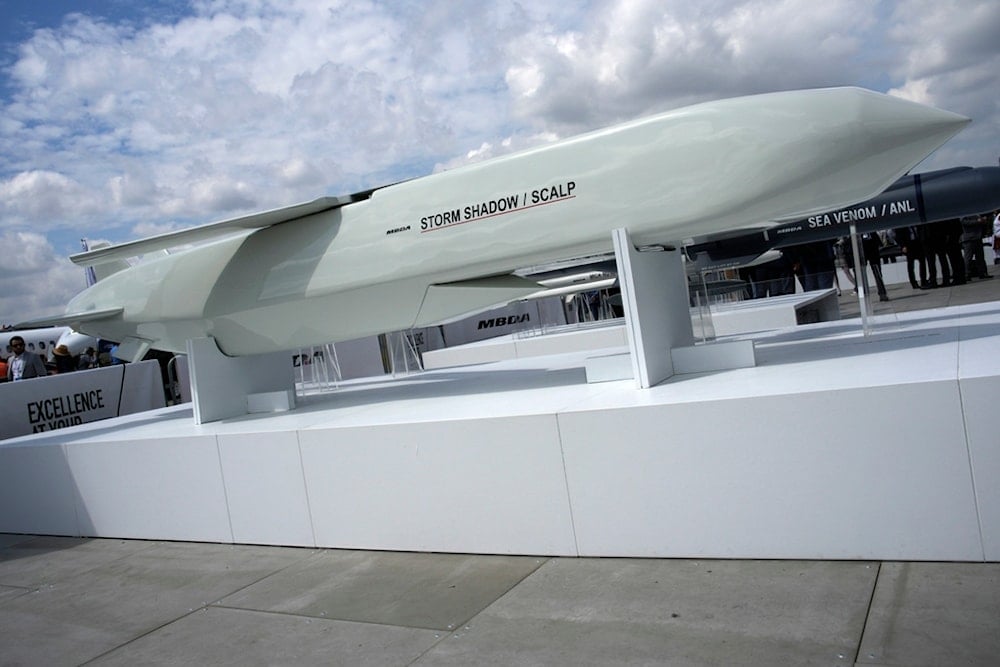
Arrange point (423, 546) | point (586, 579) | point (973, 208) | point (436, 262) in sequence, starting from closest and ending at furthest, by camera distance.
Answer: point (586, 579)
point (423, 546)
point (436, 262)
point (973, 208)

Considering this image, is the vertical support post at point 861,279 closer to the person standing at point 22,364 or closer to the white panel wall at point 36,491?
the white panel wall at point 36,491

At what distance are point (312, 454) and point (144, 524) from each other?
178 centimetres

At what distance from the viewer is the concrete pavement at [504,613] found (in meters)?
2.34

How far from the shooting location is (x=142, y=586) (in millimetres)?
4137

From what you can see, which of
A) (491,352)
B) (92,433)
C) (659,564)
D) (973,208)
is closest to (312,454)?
(659,564)

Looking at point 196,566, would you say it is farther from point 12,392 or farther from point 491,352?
point 491,352

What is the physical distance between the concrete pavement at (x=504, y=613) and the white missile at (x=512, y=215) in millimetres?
1705

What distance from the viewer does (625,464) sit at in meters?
3.28

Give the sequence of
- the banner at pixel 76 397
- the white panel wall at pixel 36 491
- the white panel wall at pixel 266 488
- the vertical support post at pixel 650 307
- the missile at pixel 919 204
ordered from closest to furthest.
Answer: the vertical support post at pixel 650 307 < the white panel wall at pixel 266 488 < the white panel wall at pixel 36 491 < the missile at pixel 919 204 < the banner at pixel 76 397

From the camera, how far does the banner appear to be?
8895 millimetres

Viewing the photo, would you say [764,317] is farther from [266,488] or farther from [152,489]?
[152,489]

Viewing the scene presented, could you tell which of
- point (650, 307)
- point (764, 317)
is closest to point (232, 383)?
point (650, 307)

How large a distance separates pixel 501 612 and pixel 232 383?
11.9 feet

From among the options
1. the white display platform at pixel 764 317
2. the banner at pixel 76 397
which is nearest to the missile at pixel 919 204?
the white display platform at pixel 764 317
